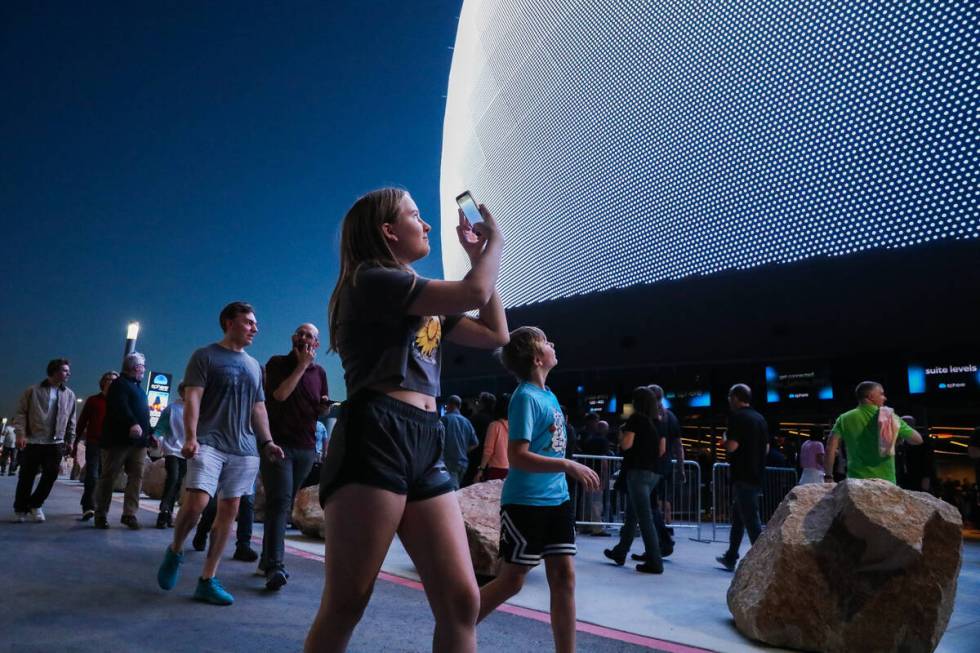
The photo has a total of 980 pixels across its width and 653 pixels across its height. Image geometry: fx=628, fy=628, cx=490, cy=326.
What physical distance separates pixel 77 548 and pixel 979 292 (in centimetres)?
1786

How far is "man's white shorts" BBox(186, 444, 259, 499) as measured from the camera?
365 cm

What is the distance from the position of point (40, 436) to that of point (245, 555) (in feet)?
10.8

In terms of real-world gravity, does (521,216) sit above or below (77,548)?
above

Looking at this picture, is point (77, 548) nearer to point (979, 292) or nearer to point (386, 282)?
point (386, 282)

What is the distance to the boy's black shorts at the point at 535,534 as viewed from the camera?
2.51 m

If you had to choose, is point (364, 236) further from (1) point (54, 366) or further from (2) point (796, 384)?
(2) point (796, 384)

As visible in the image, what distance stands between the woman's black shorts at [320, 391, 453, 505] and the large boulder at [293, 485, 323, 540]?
5528mm

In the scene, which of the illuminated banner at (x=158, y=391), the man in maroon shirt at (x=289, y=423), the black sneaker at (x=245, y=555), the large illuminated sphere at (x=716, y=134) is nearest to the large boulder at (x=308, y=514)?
the black sneaker at (x=245, y=555)

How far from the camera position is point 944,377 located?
1473cm

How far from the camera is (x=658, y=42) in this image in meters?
27.8

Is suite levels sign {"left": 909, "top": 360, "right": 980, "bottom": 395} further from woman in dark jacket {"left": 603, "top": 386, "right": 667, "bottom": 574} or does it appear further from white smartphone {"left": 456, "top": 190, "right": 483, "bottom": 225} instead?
white smartphone {"left": 456, "top": 190, "right": 483, "bottom": 225}

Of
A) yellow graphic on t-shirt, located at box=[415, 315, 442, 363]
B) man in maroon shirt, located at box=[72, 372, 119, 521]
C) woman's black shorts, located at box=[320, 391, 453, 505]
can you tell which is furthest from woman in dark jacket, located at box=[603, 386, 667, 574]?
man in maroon shirt, located at box=[72, 372, 119, 521]

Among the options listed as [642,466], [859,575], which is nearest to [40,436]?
[642,466]

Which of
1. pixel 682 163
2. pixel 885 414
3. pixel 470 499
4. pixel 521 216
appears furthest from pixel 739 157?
pixel 470 499
